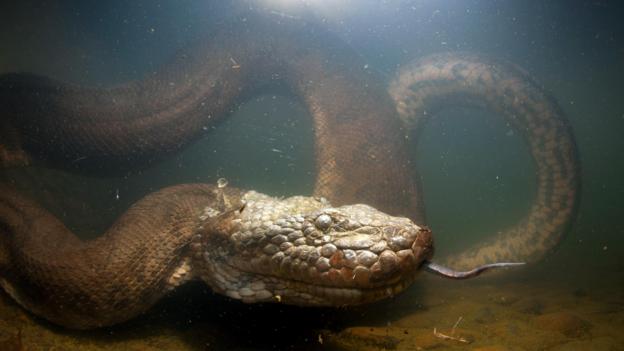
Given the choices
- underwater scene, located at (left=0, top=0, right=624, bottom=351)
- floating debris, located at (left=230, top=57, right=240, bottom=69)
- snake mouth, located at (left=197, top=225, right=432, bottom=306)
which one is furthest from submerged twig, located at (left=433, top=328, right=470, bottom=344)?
floating debris, located at (left=230, top=57, right=240, bottom=69)

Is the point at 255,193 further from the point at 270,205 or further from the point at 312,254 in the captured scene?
the point at 312,254

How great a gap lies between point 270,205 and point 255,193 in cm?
100

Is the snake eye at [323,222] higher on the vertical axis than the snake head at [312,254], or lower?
higher

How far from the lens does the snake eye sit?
2312mm

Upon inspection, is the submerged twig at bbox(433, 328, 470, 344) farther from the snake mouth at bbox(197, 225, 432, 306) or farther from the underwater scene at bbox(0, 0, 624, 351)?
the snake mouth at bbox(197, 225, 432, 306)

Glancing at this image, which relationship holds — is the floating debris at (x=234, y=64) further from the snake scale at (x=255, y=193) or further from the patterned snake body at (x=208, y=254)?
the patterned snake body at (x=208, y=254)

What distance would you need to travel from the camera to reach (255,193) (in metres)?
3.72

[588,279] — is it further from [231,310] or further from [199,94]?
[199,94]

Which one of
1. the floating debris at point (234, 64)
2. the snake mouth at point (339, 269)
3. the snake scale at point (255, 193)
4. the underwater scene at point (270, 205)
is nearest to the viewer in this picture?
the snake mouth at point (339, 269)

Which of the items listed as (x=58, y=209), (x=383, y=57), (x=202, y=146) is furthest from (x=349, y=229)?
(x=383, y=57)

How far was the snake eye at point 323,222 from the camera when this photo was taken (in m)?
2.31

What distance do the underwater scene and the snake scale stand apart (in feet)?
0.07

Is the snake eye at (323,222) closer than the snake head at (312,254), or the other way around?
the snake head at (312,254)

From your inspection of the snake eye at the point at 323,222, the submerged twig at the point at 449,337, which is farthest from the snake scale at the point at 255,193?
the submerged twig at the point at 449,337
